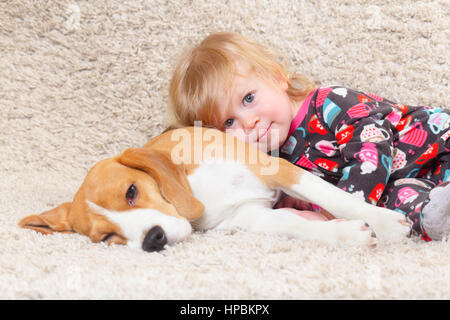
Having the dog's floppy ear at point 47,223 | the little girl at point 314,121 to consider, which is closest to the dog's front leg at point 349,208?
the little girl at point 314,121

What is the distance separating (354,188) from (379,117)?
375 millimetres

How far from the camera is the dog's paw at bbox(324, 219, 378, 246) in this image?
137 cm

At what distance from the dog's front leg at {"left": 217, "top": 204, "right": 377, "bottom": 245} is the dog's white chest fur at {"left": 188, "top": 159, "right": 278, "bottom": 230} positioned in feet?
0.11

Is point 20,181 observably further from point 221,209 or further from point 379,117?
point 379,117

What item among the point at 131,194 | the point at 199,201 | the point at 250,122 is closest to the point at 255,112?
the point at 250,122

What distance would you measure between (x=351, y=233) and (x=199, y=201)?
491mm

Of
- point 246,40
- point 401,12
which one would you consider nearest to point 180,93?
point 246,40

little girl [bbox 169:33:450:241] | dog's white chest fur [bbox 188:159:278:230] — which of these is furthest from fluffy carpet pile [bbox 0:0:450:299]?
dog's white chest fur [bbox 188:159:278:230]

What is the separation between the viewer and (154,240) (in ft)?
4.53

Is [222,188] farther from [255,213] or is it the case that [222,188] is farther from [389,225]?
[389,225]

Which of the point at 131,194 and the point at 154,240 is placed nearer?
the point at 154,240

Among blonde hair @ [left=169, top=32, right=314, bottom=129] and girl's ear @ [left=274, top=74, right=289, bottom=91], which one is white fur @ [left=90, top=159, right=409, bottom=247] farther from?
girl's ear @ [left=274, top=74, right=289, bottom=91]

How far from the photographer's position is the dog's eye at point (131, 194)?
1497 mm
